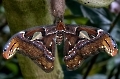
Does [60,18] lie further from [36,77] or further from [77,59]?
[36,77]

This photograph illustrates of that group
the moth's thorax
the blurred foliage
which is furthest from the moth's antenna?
the blurred foliage

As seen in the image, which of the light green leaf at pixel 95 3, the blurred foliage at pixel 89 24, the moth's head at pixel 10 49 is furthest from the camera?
the blurred foliage at pixel 89 24

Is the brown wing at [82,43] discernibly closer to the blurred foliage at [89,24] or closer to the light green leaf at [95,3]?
the light green leaf at [95,3]

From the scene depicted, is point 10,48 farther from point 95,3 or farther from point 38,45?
point 95,3

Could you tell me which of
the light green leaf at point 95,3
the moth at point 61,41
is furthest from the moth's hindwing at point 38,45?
the light green leaf at point 95,3

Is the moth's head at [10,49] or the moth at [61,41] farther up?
the moth's head at [10,49]

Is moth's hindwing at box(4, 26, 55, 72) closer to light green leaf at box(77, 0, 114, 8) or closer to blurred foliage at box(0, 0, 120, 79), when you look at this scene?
light green leaf at box(77, 0, 114, 8)

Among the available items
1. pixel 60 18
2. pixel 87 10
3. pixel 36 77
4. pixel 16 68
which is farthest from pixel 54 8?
pixel 16 68

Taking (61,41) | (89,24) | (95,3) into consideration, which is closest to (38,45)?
(61,41)
